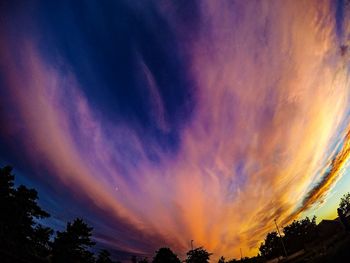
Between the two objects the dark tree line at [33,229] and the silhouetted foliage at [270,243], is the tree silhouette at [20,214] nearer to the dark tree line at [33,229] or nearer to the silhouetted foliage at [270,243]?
the dark tree line at [33,229]

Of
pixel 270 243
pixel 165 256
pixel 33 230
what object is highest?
Result: pixel 270 243

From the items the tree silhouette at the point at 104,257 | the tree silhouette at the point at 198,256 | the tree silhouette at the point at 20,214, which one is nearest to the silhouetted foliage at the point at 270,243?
the tree silhouette at the point at 198,256

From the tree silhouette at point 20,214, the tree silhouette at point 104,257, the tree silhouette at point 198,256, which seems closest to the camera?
the tree silhouette at point 20,214

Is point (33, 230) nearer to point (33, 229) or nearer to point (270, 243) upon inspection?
point (33, 229)

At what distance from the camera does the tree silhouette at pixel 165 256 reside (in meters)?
68.2

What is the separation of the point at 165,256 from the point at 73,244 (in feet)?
142

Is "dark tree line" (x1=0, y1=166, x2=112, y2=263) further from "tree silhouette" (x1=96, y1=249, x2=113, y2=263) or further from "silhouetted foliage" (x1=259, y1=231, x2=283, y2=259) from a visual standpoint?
"silhouetted foliage" (x1=259, y1=231, x2=283, y2=259)

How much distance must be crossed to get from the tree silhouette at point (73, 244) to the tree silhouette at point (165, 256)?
37677mm

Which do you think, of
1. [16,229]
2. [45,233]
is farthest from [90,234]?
[16,229]

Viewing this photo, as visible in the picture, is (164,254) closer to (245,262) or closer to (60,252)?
(245,262)

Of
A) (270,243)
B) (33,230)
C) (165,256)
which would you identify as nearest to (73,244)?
(33,230)

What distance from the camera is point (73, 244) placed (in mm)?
34688

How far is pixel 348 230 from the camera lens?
91.5ft

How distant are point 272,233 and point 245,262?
28.7 meters
